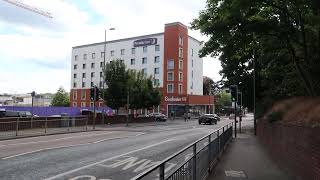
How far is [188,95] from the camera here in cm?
9844

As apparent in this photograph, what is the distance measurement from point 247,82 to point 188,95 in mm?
52888

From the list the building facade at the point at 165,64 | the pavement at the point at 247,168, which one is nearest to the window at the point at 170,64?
the building facade at the point at 165,64

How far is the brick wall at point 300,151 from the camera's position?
9125 millimetres

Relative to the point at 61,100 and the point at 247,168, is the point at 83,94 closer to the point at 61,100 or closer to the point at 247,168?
the point at 61,100

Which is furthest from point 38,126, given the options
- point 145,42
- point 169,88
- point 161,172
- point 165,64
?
point 145,42

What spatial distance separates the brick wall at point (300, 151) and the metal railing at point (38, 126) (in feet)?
56.4

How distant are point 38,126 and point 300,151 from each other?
23.1 m

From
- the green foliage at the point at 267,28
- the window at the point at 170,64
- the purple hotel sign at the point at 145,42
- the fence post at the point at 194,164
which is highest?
the purple hotel sign at the point at 145,42

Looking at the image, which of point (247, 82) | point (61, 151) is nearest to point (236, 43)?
point (61, 151)

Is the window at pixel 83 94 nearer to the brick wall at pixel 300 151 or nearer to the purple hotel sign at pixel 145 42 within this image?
the purple hotel sign at pixel 145 42

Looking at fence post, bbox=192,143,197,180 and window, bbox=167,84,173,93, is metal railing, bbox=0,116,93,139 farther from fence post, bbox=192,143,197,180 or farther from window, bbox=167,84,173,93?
window, bbox=167,84,173,93

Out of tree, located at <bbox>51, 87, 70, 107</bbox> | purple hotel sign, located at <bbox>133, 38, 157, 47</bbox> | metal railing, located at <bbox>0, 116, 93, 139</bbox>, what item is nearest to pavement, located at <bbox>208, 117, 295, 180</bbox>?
metal railing, located at <bbox>0, 116, 93, 139</bbox>

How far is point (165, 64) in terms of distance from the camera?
→ 94.7 meters

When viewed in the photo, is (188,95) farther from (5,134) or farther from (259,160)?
(259,160)
